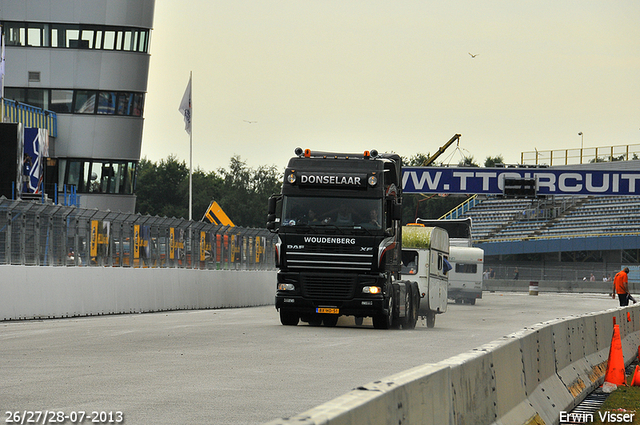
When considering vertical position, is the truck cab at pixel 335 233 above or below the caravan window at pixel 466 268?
above

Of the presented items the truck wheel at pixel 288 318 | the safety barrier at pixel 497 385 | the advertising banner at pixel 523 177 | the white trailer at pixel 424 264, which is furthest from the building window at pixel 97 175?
the safety barrier at pixel 497 385

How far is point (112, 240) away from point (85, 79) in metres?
33.1

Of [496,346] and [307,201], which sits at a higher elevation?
[307,201]

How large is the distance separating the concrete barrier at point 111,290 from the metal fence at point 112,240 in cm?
31

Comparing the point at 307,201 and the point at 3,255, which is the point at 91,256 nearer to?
the point at 3,255

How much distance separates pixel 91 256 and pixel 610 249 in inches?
2302

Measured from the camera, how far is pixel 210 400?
9117mm

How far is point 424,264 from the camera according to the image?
979 inches

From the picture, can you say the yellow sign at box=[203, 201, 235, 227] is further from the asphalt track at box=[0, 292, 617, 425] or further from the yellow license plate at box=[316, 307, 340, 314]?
the yellow license plate at box=[316, 307, 340, 314]

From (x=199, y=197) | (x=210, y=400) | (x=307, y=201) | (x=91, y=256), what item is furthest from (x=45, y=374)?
(x=199, y=197)

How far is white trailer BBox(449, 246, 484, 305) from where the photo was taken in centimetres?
4747

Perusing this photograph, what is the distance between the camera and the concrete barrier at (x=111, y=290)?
2129 cm

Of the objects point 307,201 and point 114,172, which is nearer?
point 307,201

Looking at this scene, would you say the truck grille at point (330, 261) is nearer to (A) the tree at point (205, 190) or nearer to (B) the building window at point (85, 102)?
(B) the building window at point (85, 102)
